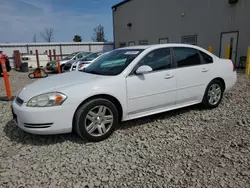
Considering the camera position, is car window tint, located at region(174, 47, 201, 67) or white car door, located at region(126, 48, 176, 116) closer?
white car door, located at region(126, 48, 176, 116)

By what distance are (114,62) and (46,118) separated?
5.33 ft

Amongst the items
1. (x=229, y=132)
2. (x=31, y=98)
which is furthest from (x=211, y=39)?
(x=31, y=98)

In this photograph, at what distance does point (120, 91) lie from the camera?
3213 mm

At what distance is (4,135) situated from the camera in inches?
137

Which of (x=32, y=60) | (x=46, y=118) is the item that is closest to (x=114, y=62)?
(x=46, y=118)

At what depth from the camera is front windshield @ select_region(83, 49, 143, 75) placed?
3.47 m

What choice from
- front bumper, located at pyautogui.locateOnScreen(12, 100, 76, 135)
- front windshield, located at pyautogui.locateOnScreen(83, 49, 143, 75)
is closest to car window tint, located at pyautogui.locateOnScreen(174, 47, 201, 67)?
front windshield, located at pyautogui.locateOnScreen(83, 49, 143, 75)

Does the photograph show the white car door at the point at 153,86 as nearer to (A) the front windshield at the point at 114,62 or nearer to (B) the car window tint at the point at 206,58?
(A) the front windshield at the point at 114,62

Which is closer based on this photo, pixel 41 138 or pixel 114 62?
pixel 41 138

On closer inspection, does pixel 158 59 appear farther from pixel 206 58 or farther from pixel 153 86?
pixel 206 58

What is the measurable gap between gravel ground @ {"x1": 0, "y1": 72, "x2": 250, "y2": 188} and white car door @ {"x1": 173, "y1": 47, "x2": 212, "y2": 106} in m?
0.43

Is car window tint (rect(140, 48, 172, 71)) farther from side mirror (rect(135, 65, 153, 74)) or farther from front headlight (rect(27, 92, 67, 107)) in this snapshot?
front headlight (rect(27, 92, 67, 107))

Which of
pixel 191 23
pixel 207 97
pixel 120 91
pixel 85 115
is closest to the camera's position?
pixel 85 115

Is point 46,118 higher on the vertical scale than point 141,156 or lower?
higher
